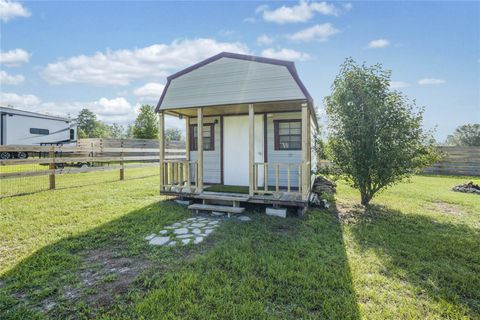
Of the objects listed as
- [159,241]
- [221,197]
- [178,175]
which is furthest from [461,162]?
[159,241]

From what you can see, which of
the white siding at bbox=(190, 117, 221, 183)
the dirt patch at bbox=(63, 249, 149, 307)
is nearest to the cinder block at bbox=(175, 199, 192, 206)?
the white siding at bbox=(190, 117, 221, 183)

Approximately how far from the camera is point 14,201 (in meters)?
5.88

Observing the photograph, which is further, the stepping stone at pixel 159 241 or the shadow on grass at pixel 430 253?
the stepping stone at pixel 159 241

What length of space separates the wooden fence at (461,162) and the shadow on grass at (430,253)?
1107 cm

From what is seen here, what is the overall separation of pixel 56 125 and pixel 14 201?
538 inches

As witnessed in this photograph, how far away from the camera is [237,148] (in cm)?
695

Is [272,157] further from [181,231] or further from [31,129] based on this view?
[31,129]

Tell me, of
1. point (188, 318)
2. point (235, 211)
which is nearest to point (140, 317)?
point (188, 318)

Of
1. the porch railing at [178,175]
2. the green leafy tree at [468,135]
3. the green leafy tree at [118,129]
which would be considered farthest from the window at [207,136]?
the green leafy tree at [118,129]

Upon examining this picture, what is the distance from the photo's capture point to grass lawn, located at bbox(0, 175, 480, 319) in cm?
215

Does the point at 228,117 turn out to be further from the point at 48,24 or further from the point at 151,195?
the point at 48,24

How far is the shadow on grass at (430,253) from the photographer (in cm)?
245

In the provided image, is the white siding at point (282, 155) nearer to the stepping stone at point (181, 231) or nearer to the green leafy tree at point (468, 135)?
the stepping stone at point (181, 231)

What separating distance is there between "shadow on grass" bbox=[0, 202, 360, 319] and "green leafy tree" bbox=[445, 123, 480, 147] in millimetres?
24692
